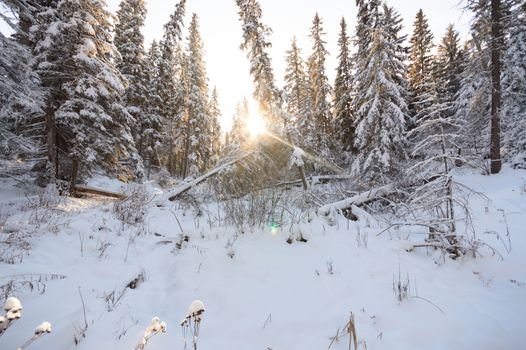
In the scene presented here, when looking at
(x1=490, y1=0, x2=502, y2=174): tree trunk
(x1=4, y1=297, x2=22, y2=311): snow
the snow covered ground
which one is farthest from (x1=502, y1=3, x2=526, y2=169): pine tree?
(x1=4, y1=297, x2=22, y2=311): snow

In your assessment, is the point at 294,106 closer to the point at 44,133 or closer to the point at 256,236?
the point at 44,133

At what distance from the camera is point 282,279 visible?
4082 mm

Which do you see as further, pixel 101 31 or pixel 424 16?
pixel 424 16

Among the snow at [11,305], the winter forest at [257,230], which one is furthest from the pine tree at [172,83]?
the snow at [11,305]

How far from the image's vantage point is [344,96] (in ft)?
76.9

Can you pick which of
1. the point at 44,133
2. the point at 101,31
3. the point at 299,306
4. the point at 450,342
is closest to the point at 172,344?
the point at 299,306

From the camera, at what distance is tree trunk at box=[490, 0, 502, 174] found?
14242 millimetres

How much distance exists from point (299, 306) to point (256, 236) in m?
2.16

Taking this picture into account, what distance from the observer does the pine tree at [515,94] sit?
1707cm

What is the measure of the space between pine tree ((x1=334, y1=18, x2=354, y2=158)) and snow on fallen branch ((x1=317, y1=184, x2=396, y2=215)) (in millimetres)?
14446

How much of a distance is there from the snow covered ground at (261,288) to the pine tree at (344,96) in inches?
710

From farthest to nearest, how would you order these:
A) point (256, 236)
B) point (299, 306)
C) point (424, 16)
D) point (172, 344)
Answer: point (424, 16) → point (256, 236) → point (299, 306) → point (172, 344)

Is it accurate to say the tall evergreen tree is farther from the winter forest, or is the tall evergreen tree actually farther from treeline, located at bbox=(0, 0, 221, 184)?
treeline, located at bbox=(0, 0, 221, 184)

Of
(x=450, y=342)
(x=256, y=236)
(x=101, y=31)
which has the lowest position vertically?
(x=450, y=342)
